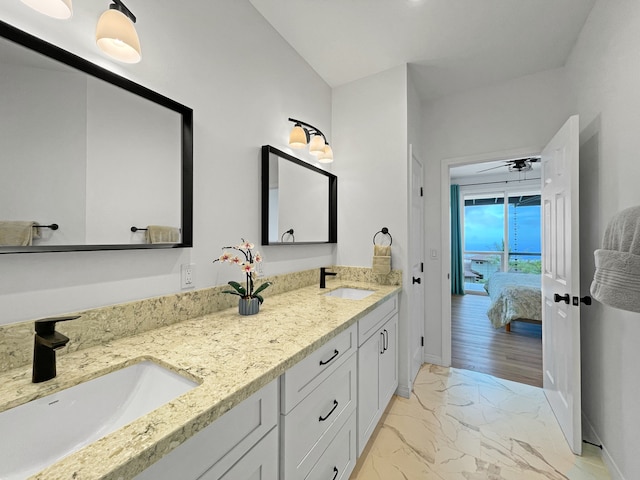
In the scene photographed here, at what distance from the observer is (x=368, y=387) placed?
163 cm

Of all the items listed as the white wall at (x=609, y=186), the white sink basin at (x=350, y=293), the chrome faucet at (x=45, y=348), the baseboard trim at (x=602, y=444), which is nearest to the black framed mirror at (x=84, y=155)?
the chrome faucet at (x=45, y=348)

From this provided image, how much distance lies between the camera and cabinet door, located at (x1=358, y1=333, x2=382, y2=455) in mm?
1521

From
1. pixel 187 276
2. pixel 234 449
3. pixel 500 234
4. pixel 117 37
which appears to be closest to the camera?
pixel 234 449

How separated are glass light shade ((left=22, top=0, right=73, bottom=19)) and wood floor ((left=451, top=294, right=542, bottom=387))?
3.43 m

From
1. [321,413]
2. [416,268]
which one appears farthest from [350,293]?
[321,413]

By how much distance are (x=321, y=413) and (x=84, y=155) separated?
52.1 inches

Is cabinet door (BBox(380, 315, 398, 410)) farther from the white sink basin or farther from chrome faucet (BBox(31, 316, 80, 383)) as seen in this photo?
chrome faucet (BBox(31, 316, 80, 383))

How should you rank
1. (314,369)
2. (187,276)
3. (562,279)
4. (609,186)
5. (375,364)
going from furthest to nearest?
(562,279) < (375,364) < (609,186) < (187,276) < (314,369)

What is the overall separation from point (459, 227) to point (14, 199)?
22.3 feet

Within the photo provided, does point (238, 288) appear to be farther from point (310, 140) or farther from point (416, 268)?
point (416, 268)

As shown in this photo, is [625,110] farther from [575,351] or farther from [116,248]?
[116,248]

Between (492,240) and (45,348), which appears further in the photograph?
(492,240)

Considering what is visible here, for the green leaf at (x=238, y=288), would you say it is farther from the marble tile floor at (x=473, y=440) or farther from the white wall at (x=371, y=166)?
the white wall at (x=371, y=166)

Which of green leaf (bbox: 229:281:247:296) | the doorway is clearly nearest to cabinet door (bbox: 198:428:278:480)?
green leaf (bbox: 229:281:247:296)
